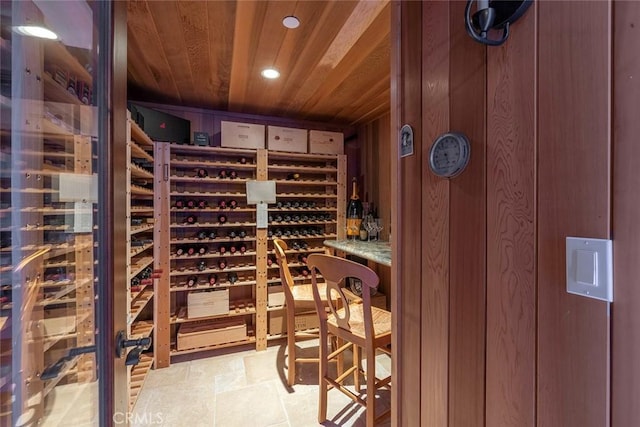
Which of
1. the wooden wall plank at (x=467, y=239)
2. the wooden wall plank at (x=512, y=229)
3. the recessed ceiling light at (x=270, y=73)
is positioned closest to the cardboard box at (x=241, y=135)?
the recessed ceiling light at (x=270, y=73)

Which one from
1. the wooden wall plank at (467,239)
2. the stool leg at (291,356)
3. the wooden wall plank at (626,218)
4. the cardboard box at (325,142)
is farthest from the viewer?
the cardboard box at (325,142)

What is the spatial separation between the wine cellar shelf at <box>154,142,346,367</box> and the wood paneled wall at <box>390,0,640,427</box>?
1.91 m

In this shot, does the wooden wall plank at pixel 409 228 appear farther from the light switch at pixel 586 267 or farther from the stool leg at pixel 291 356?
the stool leg at pixel 291 356

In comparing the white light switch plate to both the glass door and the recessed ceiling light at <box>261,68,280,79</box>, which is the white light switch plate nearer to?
the glass door

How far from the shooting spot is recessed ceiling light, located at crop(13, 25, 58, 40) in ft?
2.19

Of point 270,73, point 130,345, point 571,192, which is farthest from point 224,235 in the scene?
point 571,192

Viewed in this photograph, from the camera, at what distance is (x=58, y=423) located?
30.1 inches

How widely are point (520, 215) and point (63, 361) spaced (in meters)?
1.29

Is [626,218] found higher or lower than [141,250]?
higher

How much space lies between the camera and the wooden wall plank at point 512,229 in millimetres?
607

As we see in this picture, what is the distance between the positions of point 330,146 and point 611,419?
266 cm

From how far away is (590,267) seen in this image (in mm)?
501

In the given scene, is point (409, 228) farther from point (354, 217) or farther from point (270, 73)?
point (354, 217)
